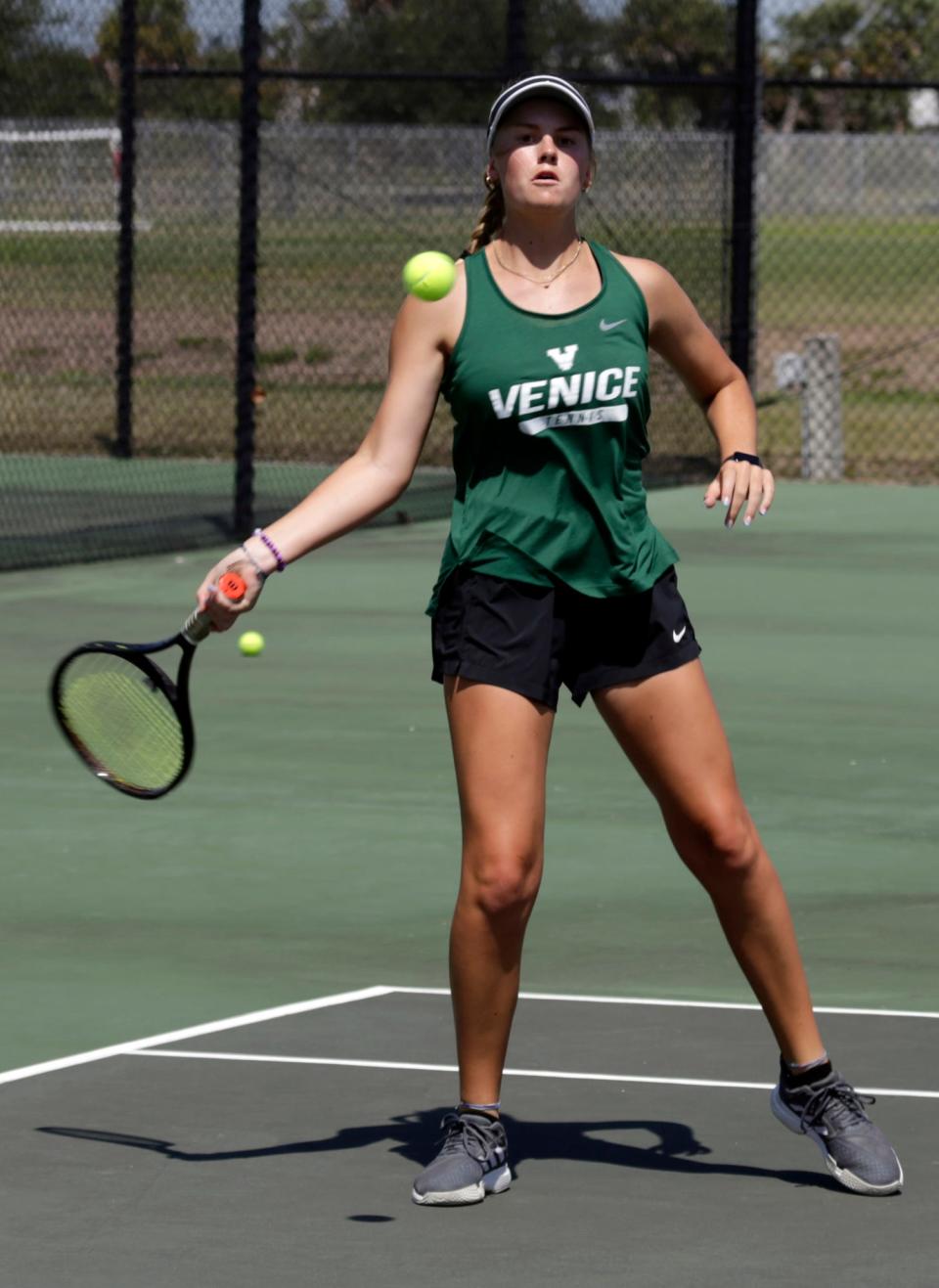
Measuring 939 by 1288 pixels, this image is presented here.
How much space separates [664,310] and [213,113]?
1379cm

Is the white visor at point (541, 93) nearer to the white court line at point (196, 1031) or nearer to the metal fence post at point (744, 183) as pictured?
the white court line at point (196, 1031)

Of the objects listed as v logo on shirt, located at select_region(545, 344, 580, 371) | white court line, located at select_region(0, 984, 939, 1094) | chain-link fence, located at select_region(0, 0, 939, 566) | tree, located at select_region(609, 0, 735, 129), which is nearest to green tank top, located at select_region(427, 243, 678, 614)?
v logo on shirt, located at select_region(545, 344, 580, 371)

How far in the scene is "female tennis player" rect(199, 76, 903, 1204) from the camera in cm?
472

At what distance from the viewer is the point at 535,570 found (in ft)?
15.6

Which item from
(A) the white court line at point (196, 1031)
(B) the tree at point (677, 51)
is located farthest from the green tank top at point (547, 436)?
(B) the tree at point (677, 51)

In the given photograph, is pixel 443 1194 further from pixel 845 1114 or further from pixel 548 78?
pixel 548 78

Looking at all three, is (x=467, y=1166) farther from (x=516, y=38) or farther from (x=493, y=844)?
(x=516, y=38)

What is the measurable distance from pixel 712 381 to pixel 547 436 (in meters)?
0.47

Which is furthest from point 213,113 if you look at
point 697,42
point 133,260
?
point 697,42

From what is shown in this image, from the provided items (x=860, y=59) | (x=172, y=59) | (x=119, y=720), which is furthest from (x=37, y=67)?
(x=860, y=59)

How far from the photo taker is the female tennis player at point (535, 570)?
4.72m

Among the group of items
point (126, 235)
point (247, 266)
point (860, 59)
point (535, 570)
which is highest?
point (860, 59)

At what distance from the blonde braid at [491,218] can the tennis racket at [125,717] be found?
964 millimetres

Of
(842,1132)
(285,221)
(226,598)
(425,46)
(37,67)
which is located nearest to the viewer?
(226,598)
